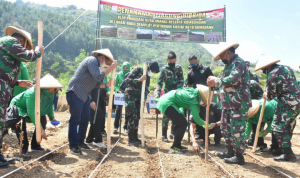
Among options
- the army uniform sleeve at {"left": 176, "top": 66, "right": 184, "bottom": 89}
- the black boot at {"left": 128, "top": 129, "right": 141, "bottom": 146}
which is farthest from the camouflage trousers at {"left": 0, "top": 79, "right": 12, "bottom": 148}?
the army uniform sleeve at {"left": 176, "top": 66, "right": 184, "bottom": 89}

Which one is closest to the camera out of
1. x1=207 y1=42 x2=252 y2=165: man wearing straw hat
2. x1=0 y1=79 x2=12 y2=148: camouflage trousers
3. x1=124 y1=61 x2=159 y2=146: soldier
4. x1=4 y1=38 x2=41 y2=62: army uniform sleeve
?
x1=4 y1=38 x2=41 y2=62: army uniform sleeve

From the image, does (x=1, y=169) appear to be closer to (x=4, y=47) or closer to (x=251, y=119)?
(x=4, y=47)

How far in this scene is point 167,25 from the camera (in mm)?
9531

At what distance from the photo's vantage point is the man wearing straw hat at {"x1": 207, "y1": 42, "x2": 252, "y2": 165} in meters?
3.64

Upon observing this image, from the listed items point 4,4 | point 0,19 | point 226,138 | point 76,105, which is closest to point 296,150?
point 226,138

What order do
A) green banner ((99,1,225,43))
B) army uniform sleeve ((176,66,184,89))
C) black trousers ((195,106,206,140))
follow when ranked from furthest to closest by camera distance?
green banner ((99,1,225,43)), army uniform sleeve ((176,66,184,89)), black trousers ((195,106,206,140))

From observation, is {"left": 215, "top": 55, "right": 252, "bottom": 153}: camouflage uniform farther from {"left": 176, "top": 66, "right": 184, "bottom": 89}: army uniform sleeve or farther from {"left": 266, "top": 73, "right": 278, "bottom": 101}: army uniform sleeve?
{"left": 176, "top": 66, "right": 184, "bottom": 89}: army uniform sleeve

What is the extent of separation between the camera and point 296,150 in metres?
4.93

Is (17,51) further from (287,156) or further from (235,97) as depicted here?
(287,156)

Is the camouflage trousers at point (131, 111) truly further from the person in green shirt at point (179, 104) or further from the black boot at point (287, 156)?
the black boot at point (287, 156)

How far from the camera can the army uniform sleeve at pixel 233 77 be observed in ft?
11.5

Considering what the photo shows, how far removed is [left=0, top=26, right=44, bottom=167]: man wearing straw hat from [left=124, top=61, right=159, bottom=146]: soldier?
6.89ft

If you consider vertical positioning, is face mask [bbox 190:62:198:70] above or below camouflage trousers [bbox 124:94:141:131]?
above

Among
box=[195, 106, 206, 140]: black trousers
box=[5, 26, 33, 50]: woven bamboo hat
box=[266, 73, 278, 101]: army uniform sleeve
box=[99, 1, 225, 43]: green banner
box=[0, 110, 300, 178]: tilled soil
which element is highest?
box=[99, 1, 225, 43]: green banner
